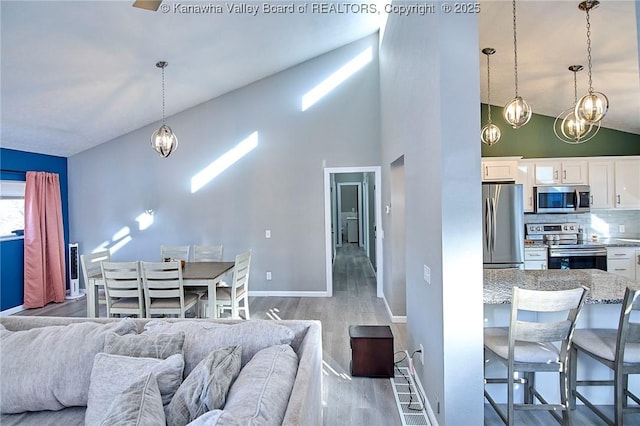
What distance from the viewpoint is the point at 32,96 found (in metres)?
3.79

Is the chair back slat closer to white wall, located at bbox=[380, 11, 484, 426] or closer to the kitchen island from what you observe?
white wall, located at bbox=[380, 11, 484, 426]

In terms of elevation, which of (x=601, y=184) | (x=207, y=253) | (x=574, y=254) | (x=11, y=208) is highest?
(x=601, y=184)

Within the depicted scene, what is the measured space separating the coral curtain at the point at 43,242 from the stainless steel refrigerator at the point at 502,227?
254 inches

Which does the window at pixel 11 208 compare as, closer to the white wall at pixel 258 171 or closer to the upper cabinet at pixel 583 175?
the white wall at pixel 258 171

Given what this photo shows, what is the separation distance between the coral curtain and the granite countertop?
6.10 m

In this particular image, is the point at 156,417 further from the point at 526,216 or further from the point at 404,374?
the point at 526,216

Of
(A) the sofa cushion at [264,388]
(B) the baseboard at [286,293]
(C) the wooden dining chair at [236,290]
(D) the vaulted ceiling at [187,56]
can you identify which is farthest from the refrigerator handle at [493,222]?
(A) the sofa cushion at [264,388]

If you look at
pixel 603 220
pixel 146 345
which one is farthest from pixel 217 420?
pixel 603 220

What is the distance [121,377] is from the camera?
1489mm

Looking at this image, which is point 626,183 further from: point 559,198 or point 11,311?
point 11,311

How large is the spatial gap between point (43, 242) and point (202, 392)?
5402 millimetres

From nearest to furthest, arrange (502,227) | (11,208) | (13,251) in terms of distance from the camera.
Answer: (502,227) < (13,251) < (11,208)

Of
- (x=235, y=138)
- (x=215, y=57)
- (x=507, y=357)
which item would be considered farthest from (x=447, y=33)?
(x=235, y=138)

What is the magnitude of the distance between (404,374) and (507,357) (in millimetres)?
1197
